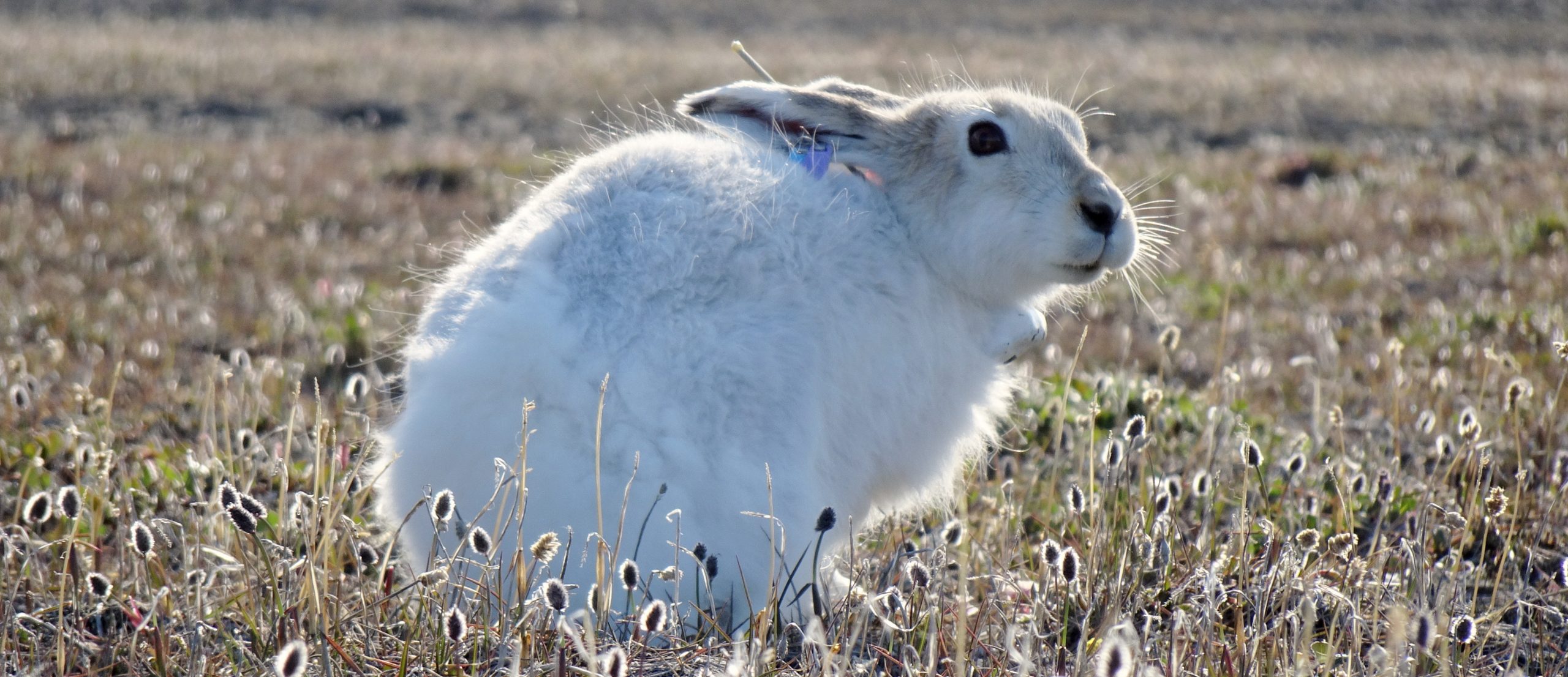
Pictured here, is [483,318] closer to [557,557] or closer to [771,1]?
[557,557]

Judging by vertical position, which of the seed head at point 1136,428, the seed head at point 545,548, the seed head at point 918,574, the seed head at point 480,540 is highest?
the seed head at point 1136,428

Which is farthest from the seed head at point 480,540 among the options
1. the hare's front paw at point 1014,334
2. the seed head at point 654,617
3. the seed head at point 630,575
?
the hare's front paw at point 1014,334

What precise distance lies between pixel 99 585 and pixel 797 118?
2.21 meters

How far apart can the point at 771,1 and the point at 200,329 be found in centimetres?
3236

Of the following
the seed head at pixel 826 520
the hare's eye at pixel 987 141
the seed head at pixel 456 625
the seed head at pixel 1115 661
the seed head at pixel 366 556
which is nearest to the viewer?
the seed head at pixel 1115 661

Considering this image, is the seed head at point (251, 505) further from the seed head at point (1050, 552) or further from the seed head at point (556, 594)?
the seed head at point (1050, 552)

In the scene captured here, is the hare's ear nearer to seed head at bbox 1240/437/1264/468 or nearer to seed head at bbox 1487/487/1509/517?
seed head at bbox 1240/437/1264/468

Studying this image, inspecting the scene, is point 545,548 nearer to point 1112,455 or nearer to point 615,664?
point 615,664

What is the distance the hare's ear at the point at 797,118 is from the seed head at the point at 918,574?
1.33 m

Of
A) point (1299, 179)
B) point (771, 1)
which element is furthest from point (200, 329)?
point (771, 1)

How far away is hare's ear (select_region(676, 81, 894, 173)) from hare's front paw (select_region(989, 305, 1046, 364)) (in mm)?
592

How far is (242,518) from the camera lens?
2.71 meters

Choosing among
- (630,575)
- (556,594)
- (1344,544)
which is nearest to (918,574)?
(630,575)

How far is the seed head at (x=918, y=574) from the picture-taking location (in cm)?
303
